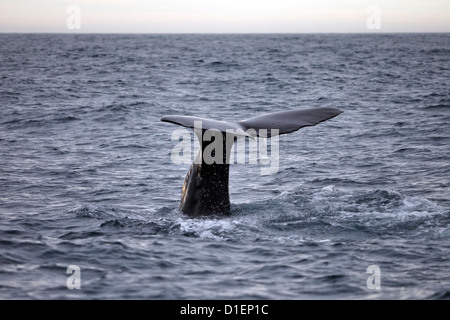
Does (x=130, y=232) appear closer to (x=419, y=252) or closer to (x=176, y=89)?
(x=419, y=252)

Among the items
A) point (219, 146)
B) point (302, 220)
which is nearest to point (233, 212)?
point (302, 220)

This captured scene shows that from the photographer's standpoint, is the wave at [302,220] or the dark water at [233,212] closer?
the dark water at [233,212]

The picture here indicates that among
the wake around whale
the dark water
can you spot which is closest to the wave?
the dark water

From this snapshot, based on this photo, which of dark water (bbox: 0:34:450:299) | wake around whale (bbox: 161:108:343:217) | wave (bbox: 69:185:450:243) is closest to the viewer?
dark water (bbox: 0:34:450:299)

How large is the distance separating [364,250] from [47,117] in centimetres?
1629

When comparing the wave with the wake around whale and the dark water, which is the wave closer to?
the dark water

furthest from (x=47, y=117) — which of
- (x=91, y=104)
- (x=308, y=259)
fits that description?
(x=308, y=259)

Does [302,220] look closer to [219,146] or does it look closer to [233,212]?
[233,212]

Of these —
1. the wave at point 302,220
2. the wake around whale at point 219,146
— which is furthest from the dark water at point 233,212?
the wake around whale at point 219,146

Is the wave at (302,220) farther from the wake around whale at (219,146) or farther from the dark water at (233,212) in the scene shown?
the wake around whale at (219,146)

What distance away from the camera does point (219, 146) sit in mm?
8219

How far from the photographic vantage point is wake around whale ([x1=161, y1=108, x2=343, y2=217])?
301 inches

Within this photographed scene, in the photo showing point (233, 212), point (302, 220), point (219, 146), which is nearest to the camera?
point (219, 146)

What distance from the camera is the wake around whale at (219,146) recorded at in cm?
764
